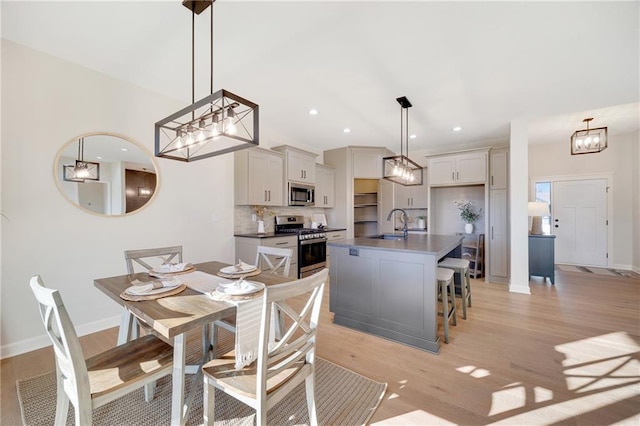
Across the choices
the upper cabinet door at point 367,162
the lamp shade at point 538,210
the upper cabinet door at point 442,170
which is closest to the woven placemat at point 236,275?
the upper cabinet door at point 367,162

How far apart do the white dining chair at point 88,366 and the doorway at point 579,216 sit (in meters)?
7.63

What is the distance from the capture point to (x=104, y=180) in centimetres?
278

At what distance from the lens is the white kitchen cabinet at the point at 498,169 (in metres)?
4.50

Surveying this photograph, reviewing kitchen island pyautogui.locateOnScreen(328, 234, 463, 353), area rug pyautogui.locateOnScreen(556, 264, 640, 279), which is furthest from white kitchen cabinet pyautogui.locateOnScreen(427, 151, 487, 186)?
area rug pyautogui.locateOnScreen(556, 264, 640, 279)

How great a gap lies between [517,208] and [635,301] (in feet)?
6.10

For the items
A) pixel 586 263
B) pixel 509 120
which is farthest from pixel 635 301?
pixel 509 120

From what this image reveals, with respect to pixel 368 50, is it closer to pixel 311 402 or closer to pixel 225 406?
pixel 311 402

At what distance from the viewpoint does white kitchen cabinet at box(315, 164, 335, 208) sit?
5414mm

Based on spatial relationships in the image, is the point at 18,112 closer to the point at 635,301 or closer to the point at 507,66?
the point at 507,66

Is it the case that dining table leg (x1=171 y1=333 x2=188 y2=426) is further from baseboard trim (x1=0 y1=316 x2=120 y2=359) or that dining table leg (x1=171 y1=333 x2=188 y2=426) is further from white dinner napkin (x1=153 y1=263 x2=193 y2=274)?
baseboard trim (x1=0 y1=316 x2=120 y2=359)

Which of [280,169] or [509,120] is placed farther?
[280,169]

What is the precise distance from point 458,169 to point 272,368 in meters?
4.85

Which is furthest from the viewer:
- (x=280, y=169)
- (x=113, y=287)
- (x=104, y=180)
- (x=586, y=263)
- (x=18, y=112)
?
(x=586, y=263)

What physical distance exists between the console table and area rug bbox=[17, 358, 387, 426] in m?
4.32
